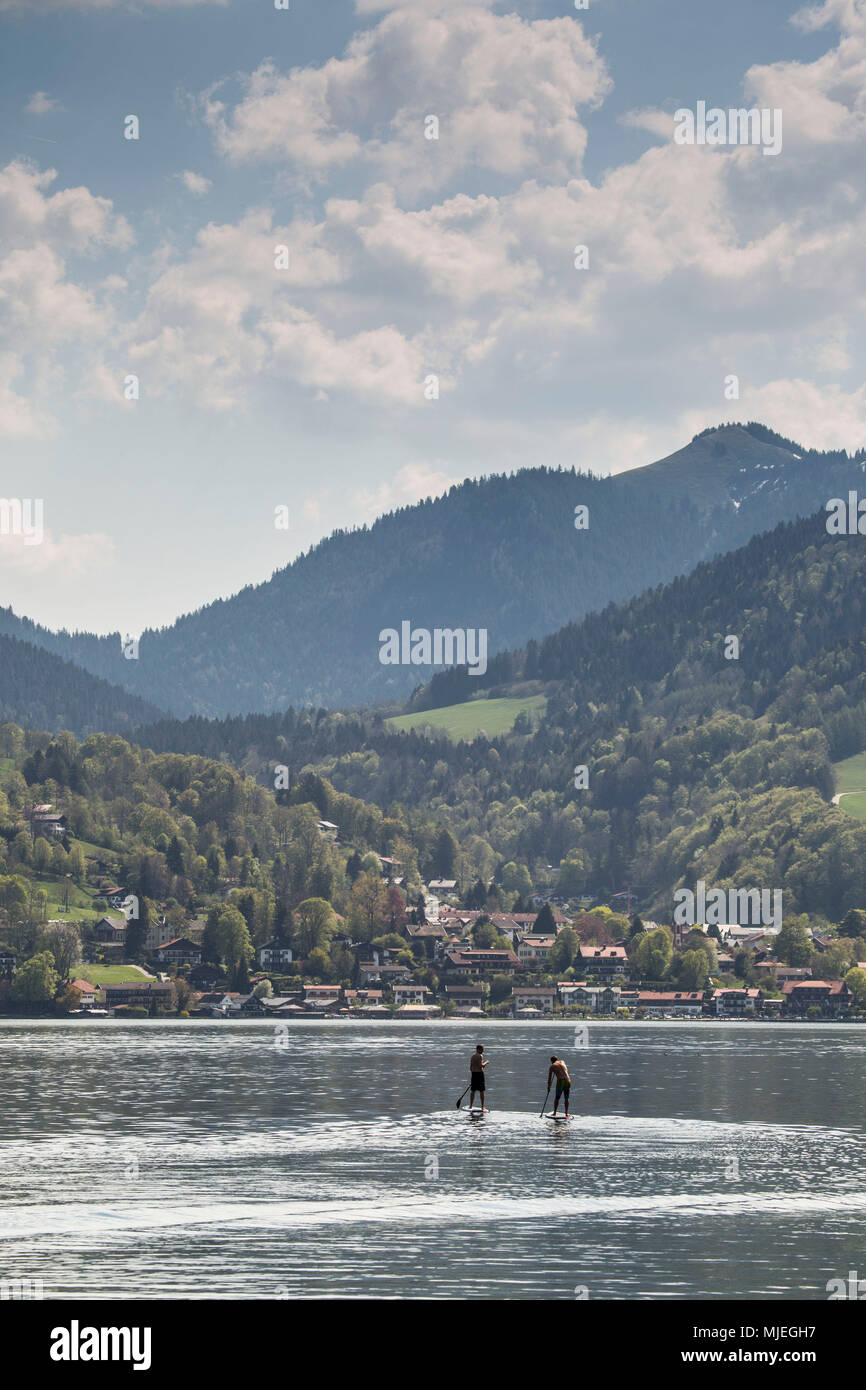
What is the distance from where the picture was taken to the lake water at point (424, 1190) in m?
46.4

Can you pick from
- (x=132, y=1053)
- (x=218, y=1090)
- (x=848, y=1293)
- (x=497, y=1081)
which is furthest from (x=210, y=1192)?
(x=132, y=1053)

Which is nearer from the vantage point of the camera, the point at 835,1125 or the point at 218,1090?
the point at 835,1125

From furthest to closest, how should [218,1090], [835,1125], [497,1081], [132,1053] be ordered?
[132,1053], [497,1081], [218,1090], [835,1125]

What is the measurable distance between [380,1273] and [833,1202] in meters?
22.3

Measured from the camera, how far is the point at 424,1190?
6294 centimetres

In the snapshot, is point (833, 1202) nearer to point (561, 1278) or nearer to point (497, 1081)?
point (561, 1278)

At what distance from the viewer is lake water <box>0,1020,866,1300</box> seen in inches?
1827
